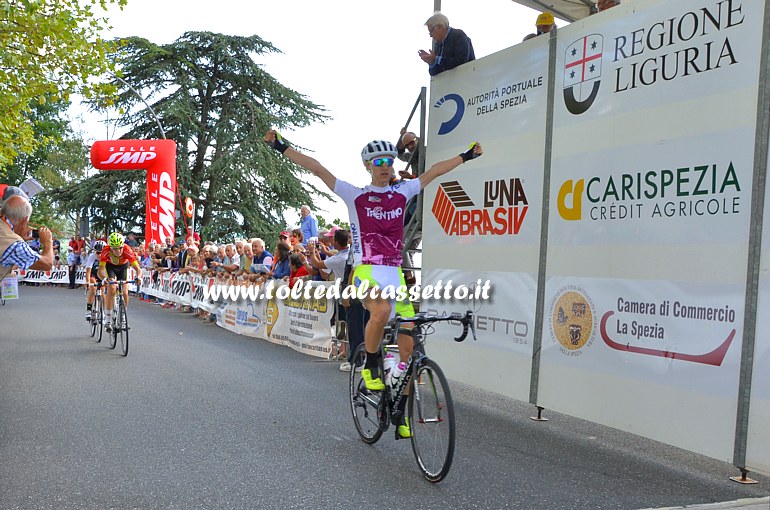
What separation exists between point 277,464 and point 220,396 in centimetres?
289

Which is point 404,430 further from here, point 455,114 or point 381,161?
point 455,114

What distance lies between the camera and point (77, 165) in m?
65.8

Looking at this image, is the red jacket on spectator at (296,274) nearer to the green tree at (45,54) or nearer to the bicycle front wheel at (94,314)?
the bicycle front wheel at (94,314)

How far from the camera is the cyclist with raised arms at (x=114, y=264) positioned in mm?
12938

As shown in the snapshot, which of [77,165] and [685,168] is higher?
[77,165]

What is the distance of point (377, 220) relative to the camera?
591 centimetres

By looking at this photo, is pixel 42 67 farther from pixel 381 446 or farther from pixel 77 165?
pixel 77 165

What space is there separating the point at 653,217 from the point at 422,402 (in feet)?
7.45

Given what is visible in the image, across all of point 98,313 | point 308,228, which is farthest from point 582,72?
point 308,228

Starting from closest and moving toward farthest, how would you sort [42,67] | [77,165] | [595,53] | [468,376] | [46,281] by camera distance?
[595,53] < [468,376] < [42,67] < [46,281] < [77,165]

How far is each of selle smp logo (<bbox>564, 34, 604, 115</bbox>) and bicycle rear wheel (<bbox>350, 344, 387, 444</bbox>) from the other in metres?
2.83

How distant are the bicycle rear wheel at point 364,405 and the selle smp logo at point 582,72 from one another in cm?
283

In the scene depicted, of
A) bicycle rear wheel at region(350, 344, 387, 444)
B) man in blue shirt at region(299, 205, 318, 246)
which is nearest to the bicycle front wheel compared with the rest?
man in blue shirt at region(299, 205, 318, 246)

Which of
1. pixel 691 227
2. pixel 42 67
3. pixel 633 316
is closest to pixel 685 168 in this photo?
pixel 691 227
